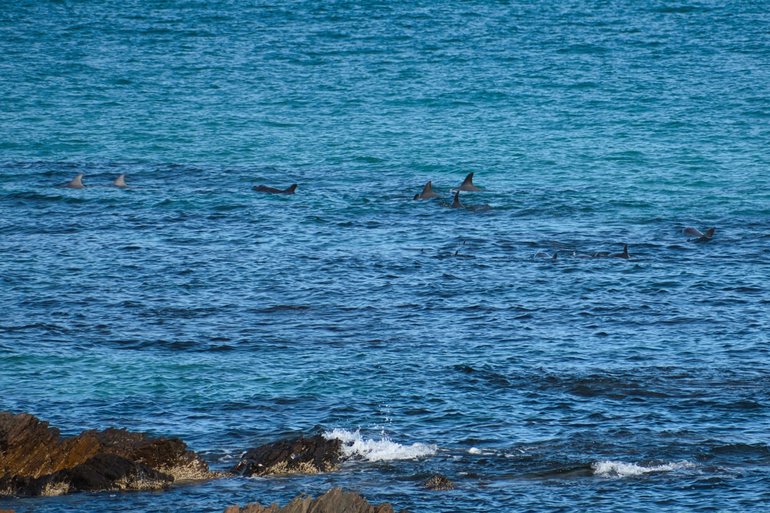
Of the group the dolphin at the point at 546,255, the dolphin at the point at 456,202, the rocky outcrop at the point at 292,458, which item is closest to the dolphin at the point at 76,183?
the dolphin at the point at 456,202

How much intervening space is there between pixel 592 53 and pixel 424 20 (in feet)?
37.6

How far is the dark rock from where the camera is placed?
59.3 feet

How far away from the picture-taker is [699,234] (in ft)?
112

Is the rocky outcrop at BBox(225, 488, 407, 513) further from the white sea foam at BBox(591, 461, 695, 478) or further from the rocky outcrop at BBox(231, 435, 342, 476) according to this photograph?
the white sea foam at BBox(591, 461, 695, 478)

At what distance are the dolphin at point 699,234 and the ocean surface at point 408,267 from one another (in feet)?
0.75

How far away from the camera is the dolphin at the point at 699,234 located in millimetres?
33375

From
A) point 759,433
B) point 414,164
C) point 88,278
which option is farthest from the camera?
point 414,164

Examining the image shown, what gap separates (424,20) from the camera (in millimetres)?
73938

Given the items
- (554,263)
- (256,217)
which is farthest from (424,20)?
(554,263)

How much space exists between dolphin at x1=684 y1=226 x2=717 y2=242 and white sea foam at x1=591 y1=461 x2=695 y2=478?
593 inches

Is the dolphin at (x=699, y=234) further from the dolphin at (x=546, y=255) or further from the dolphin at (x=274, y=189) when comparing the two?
the dolphin at (x=274, y=189)

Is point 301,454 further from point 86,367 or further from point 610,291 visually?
point 610,291

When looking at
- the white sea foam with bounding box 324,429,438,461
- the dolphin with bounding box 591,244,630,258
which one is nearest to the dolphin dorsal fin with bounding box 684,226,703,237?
the dolphin with bounding box 591,244,630,258

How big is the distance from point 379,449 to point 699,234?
16.7 meters
